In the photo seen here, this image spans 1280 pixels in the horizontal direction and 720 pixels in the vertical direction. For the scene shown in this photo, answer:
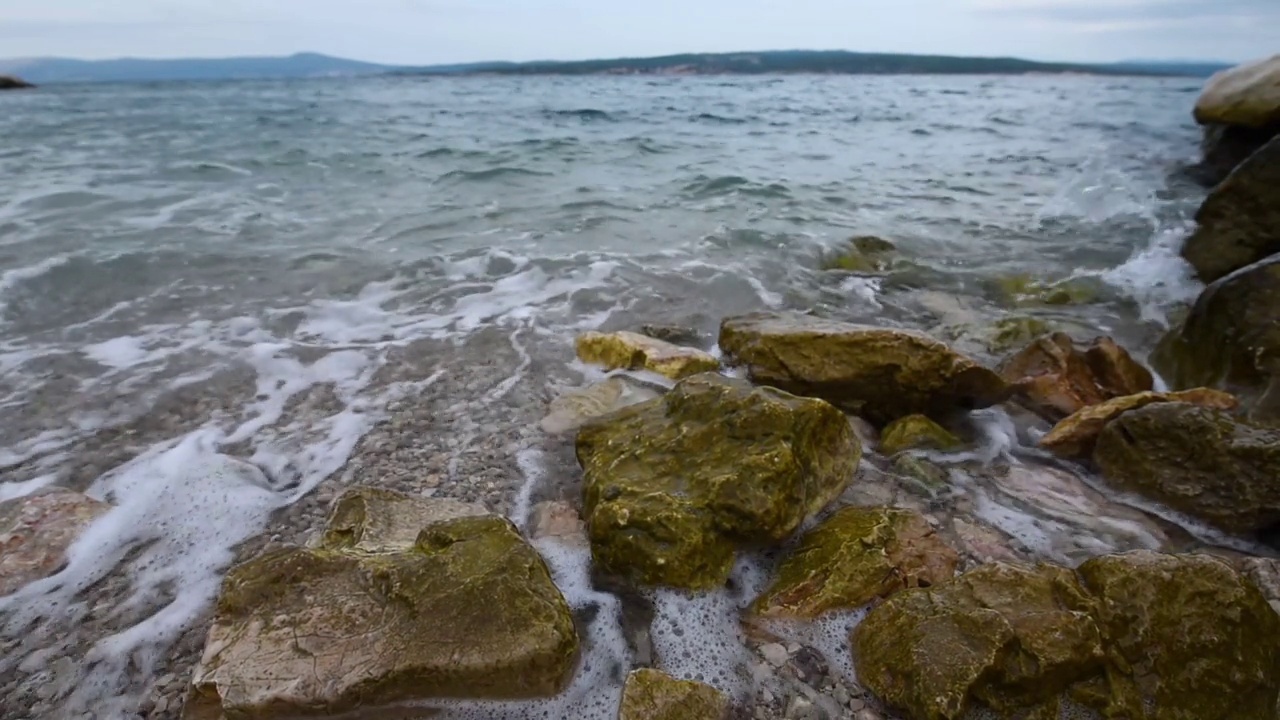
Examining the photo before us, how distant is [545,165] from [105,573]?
11.7 m

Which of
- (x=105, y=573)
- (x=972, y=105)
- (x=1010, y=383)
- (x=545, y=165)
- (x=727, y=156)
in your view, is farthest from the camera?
(x=972, y=105)

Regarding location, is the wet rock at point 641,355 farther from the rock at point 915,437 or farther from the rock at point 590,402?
the rock at point 915,437

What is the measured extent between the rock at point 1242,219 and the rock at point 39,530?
799cm

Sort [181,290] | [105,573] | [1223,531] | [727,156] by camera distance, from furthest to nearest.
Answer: [727,156] → [181,290] → [1223,531] → [105,573]

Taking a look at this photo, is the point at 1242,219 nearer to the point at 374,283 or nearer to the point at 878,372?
the point at 878,372

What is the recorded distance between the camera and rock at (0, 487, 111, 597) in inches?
106

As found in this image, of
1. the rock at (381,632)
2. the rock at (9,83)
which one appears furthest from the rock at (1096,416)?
the rock at (9,83)

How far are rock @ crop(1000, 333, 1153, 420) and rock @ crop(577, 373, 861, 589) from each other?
5.19ft

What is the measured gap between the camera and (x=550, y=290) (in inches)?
251

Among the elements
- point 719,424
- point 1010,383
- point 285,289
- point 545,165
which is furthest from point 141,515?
point 545,165

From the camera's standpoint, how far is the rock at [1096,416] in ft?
11.6

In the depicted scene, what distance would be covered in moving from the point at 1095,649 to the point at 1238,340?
2.88 meters

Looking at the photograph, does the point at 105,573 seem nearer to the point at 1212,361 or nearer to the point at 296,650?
the point at 296,650

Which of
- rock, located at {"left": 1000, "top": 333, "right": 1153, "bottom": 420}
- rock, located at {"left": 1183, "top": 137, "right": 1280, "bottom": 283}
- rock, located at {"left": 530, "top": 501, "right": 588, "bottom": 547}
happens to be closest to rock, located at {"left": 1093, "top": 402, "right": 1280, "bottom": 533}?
rock, located at {"left": 1000, "top": 333, "right": 1153, "bottom": 420}
